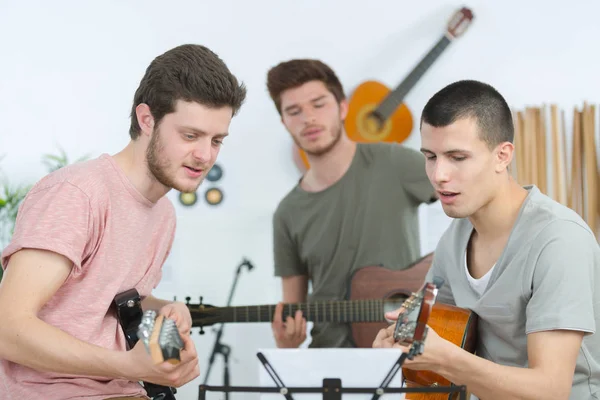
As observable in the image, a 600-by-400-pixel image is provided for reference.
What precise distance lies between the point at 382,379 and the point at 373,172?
6.88ft

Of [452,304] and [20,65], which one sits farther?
[20,65]

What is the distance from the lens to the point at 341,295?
136 inches

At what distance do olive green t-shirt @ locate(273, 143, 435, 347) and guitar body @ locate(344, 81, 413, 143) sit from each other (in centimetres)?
63

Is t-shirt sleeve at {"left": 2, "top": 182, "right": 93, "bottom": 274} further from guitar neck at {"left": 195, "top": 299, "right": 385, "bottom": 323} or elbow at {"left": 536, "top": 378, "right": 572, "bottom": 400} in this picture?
guitar neck at {"left": 195, "top": 299, "right": 385, "bottom": 323}

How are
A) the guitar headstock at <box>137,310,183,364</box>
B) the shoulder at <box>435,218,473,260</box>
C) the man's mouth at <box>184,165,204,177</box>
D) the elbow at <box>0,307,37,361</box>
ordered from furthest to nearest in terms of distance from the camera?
the shoulder at <box>435,218,473,260</box> → the man's mouth at <box>184,165,204,177</box> → the elbow at <box>0,307,37,361</box> → the guitar headstock at <box>137,310,183,364</box>

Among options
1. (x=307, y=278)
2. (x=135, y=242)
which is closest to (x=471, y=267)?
(x=135, y=242)

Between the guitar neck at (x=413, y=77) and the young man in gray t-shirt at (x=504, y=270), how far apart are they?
1.99m

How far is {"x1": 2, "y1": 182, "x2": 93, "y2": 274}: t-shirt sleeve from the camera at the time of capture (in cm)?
184

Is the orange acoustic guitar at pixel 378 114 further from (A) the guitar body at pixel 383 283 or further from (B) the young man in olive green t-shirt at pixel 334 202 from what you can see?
(A) the guitar body at pixel 383 283

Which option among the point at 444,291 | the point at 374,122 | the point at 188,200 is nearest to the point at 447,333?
the point at 444,291

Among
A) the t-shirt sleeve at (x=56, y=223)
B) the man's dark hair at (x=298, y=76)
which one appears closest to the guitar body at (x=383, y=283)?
the man's dark hair at (x=298, y=76)

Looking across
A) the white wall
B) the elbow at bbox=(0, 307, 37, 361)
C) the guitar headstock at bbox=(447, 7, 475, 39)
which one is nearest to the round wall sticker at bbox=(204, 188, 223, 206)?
the white wall

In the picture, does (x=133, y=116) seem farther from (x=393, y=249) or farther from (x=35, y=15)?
(x=35, y=15)

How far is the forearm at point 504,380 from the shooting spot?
1787mm
